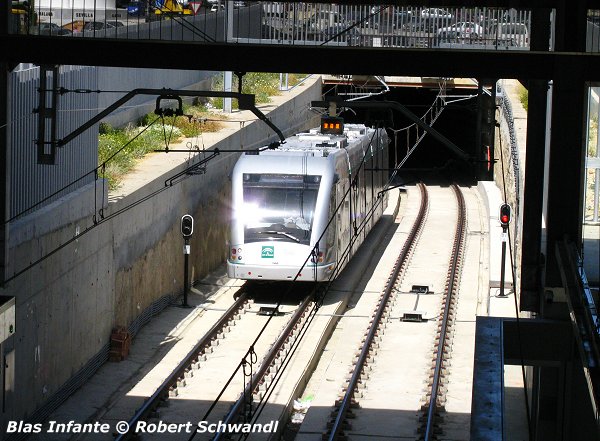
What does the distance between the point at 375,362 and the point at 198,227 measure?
775 cm

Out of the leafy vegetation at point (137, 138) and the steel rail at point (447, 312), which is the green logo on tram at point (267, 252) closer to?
the leafy vegetation at point (137, 138)

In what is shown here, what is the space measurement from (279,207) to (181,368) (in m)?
5.68

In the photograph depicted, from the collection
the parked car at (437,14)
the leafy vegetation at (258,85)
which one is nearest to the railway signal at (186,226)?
the parked car at (437,14)

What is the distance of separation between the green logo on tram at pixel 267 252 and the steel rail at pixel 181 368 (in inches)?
43.2

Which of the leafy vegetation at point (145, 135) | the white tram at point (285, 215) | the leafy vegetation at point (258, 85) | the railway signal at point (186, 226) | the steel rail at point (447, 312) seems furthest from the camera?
the leafy vegetation at point (258, 85)

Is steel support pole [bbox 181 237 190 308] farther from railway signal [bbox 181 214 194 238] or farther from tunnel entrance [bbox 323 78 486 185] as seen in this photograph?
tunnel entrance [bbox 323 78 486 185]

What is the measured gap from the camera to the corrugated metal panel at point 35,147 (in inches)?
640

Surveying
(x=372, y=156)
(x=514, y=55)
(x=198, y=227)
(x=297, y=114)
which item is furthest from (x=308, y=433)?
(x=297, y=114)

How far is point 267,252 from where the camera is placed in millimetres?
23938

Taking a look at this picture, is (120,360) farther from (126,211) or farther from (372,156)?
(372,156)

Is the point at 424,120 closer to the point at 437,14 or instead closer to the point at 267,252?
the point at 437,14

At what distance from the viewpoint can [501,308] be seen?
23297 millimetres

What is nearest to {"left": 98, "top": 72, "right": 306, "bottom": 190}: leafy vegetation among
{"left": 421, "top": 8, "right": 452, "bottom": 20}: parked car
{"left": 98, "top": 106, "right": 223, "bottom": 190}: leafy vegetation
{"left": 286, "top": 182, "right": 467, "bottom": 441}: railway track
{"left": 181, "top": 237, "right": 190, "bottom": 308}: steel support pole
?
{"left": 98, "top": 106, "right": 223, "bottom": 190}: leafy vegetation

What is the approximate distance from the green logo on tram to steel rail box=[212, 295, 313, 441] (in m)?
1.13
